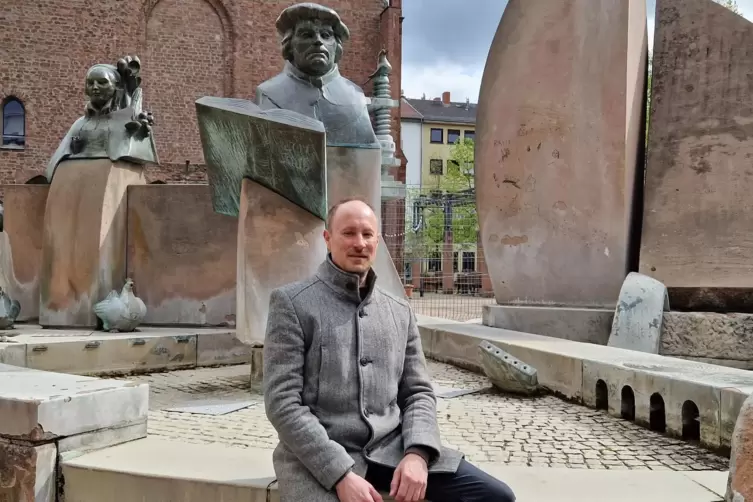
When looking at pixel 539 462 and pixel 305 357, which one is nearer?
pixel 305 357

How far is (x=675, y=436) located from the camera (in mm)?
3887

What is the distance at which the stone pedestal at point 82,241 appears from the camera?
6.88 metres

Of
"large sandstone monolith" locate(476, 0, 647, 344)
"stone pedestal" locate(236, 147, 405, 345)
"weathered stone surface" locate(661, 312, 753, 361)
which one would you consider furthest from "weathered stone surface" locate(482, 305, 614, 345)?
"stone pedestal" locate(236, 147, 405, 345)

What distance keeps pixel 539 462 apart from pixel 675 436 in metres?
0.93

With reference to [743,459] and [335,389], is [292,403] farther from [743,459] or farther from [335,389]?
[743,459]

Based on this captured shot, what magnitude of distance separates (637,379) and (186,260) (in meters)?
4.33

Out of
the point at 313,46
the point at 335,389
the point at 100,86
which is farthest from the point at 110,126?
the point at 335,389

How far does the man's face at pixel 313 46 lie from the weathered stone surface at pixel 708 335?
3.24 metres

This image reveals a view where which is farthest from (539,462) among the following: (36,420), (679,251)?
(679,251)

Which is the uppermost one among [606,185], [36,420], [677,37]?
[677,37]

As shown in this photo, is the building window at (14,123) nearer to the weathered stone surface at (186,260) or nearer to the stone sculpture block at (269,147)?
the weathered stone surface at (186,260)

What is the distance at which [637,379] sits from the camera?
4156 mm

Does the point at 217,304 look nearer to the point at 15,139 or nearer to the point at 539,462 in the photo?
the point at 539,462

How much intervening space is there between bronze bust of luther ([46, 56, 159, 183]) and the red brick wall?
1511 centimetres
